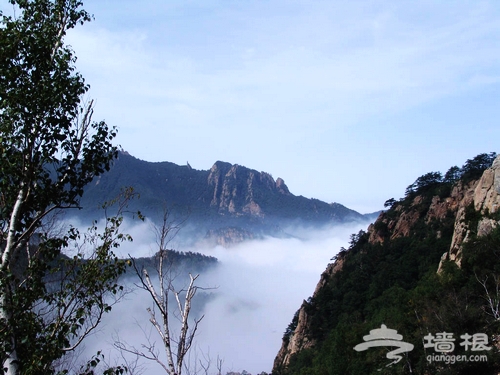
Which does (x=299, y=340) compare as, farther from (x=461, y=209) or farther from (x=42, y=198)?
(x=42, y=198)

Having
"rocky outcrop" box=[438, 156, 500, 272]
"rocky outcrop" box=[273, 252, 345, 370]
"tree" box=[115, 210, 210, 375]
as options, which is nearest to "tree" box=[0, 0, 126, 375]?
"tree" box=[115, 210, 210, 375]

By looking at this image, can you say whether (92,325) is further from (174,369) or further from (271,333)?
(271,333)

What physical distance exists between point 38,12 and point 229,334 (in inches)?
6406

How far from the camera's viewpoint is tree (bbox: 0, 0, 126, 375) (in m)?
6.06

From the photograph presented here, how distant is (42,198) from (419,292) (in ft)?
111

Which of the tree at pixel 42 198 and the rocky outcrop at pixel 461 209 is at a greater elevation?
the rocky outcrop at pixel 461 209

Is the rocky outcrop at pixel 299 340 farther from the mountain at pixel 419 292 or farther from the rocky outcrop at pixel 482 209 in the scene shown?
the rocky outcrop at pixel 482 209

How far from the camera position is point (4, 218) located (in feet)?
20.7

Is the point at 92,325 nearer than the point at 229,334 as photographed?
Yes

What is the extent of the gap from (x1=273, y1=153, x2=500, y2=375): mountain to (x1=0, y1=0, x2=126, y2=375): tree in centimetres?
1645

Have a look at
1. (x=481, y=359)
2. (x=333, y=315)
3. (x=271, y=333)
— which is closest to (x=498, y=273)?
(x=481, y=359)

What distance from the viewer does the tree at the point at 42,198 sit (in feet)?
19.9

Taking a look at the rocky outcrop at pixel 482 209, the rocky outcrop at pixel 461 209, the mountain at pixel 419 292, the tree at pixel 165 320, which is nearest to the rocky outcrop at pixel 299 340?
the mountain at pixel 419 292

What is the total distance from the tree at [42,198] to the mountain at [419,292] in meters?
16.4
